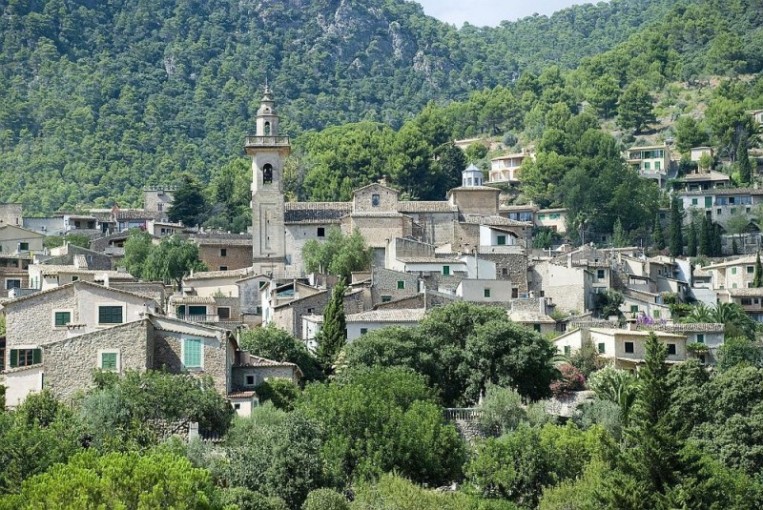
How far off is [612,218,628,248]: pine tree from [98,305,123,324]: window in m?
50.4

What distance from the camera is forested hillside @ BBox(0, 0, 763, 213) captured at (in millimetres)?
141875

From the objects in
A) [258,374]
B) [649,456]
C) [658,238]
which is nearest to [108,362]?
[258,374]

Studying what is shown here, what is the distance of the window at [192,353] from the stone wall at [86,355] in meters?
1.21

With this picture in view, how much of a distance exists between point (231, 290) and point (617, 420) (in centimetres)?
2312

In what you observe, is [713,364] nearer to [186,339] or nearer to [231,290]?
[231,290]

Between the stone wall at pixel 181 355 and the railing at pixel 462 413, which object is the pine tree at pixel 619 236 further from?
the stone wall at pixel 181 355

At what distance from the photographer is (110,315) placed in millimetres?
54844

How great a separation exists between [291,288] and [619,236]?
34.8m

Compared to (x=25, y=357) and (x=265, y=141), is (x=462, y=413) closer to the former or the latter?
(x=25, y=357)

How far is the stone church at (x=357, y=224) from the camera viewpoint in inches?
3179

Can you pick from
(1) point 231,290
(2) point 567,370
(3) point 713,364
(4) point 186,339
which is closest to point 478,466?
(4) point 186,339

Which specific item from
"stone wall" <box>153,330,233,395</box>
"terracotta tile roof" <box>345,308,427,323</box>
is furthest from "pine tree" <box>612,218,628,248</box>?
"stone wall" <box>153,330,233,395</box>

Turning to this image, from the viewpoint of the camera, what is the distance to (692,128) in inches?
4980

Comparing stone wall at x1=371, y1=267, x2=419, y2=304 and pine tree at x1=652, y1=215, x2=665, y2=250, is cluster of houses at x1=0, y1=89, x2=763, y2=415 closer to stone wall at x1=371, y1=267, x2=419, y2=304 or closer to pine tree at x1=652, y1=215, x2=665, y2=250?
stone wall at x1=371, y1=267, x2=419, y2=304
